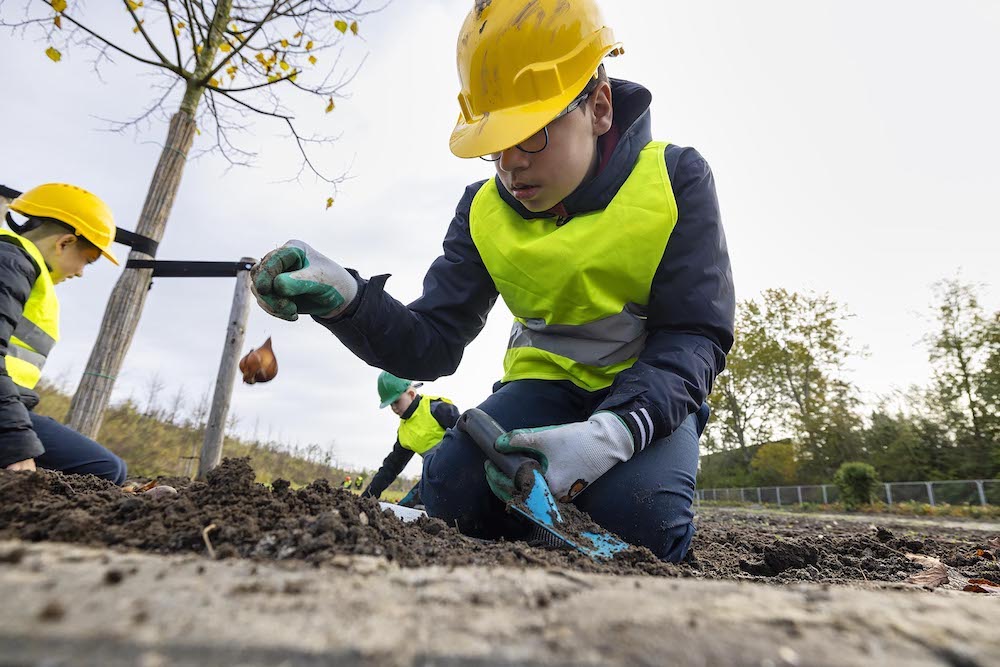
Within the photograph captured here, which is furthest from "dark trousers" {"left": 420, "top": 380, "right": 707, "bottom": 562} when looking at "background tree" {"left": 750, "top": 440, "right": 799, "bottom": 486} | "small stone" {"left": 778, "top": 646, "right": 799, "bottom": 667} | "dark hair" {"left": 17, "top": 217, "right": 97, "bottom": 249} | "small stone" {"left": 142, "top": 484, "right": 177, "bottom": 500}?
"background tree" {"left": 750, "top": 440, "right": 799, "bottom": 486}

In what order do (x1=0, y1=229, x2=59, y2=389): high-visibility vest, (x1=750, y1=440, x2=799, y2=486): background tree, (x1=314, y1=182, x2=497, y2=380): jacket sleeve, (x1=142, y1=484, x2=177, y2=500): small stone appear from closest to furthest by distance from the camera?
(x1=142, y1=484, x2=177, y2=500): small stone → (x1=314, y1=182, x2=497, y2=380): jacket sleeve → (x1=0, y1=229, x2=59, y2=389): high-visibility vest → (x1=750, y1=440, x2=799, y2=486): background tree

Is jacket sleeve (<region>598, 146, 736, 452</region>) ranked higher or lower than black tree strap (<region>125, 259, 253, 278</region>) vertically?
lower

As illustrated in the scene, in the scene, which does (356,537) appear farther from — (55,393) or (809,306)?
(809,306)

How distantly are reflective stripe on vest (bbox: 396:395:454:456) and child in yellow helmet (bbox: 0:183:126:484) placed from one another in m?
2.72

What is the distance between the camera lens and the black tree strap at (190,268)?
4.81 m

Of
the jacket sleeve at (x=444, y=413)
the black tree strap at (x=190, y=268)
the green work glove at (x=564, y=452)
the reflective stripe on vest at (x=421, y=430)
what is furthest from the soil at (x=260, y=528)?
the reflective stripe on vest at (x=421, y=430)

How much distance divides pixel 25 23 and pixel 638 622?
6.76m

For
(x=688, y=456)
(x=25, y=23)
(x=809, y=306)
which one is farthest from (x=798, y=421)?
Answer: (x=25, y=23)

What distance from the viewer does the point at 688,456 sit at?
2090 mm

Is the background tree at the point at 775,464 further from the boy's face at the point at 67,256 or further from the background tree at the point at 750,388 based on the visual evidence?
the boy's face at the point at 67,256

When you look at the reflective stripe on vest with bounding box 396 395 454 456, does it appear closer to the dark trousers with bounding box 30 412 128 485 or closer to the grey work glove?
the dark trousers with bounding box 30 412 128 485

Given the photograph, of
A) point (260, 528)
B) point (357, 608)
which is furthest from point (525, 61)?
point (357, 608)

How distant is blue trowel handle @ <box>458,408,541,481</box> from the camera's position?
164cm

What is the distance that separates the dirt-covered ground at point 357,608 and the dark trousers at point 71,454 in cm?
263
